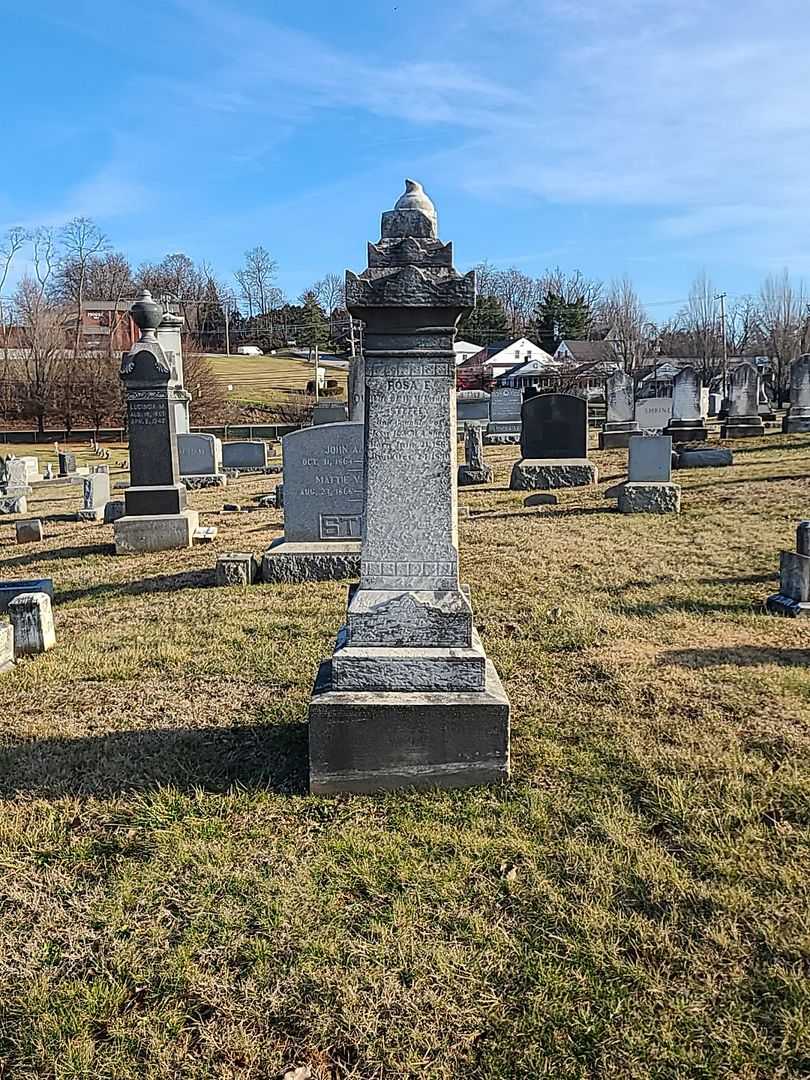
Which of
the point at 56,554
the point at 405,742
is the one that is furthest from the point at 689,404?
the point at 405,742

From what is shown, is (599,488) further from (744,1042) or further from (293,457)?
(744,1042)

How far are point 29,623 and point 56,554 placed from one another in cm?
436

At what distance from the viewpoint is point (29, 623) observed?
595 cm

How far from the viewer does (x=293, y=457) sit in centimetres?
844

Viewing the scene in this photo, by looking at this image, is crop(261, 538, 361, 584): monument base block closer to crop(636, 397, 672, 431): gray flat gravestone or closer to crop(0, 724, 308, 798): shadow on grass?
crop(0, 724, 308, 798): shadow on grass

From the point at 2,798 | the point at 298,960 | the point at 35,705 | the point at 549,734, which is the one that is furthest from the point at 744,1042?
the point at 35,705

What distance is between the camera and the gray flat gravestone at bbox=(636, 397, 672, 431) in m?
22.2

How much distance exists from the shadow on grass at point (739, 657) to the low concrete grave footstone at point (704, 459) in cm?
1140

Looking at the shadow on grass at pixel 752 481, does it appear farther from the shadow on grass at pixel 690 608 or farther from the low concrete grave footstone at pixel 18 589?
the low concrete grave footstone at pixel 18 589

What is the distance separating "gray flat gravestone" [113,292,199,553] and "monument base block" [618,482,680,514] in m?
6.13

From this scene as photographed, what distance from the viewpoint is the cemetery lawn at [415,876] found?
2289mm

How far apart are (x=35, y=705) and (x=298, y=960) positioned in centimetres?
295

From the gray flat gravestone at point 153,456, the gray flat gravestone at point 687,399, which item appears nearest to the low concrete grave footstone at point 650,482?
the gray flat gravestone at point 153,456

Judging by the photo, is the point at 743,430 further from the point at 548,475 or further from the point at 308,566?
the point at 308,566
